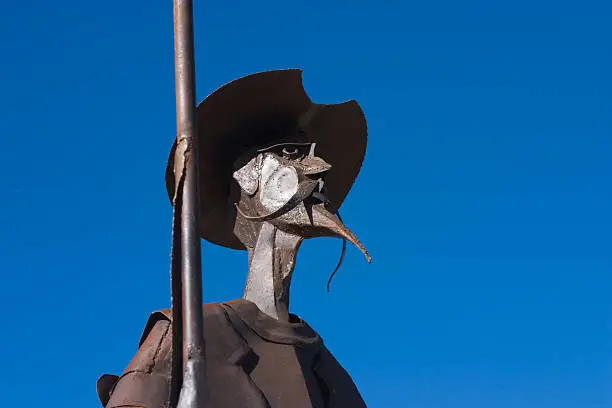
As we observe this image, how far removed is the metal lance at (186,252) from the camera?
5.07 meters

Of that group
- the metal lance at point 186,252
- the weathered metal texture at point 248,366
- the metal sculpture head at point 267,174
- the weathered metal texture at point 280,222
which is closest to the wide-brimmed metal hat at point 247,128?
the metal sculpture head at point 267,174

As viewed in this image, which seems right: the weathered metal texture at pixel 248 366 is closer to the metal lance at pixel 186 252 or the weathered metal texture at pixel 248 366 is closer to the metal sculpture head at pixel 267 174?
the metal sculpture head at pixel 267 174

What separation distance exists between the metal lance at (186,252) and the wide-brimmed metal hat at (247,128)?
1.43 m

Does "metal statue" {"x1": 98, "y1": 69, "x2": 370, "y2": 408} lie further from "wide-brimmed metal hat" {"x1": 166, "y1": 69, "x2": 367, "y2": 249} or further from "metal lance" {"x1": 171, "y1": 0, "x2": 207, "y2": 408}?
"metal lance" {"x1": 171, "y1": 0, "x2": 207, "y2": 408}

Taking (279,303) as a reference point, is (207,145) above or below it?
above

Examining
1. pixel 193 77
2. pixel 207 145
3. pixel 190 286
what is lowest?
pixel 190 286

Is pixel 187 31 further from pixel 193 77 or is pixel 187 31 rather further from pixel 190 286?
pixel 190 286

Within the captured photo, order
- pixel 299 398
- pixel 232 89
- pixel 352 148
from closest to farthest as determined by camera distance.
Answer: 1. pixel 299 398
2. pixel 232 89
3. pixel 352 148

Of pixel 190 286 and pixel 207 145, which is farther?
pixel 207 145

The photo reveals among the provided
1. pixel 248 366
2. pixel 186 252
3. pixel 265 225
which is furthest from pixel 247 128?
pixel 186 252

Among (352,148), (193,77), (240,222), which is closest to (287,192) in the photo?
(240,222)

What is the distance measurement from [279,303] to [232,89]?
1.35 meters

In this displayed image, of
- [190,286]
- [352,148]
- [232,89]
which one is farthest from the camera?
[352,148]

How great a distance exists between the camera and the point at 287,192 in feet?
22.2
